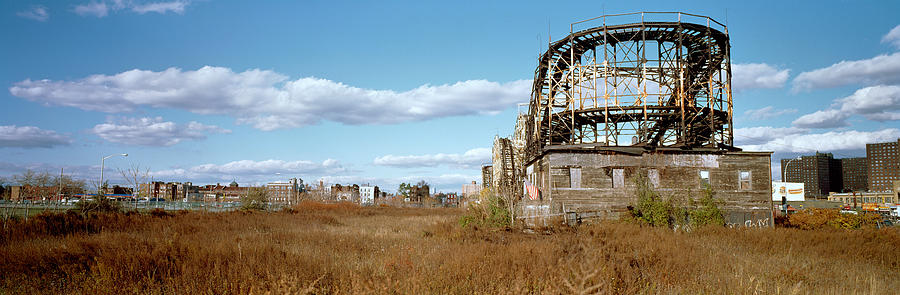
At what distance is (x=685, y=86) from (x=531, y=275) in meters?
25.1

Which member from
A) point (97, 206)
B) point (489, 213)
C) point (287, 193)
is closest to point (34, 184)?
point (97, 206)

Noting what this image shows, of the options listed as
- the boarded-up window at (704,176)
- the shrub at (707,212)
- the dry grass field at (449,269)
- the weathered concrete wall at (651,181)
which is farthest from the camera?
the boarded-up window at (704,176)

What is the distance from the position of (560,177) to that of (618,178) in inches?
112

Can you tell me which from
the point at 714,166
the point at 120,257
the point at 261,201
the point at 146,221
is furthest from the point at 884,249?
the point at 261,201

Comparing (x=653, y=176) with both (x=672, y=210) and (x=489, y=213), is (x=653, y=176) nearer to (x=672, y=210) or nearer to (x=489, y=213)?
(x=672, y=210)

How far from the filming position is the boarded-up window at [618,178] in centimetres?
2430

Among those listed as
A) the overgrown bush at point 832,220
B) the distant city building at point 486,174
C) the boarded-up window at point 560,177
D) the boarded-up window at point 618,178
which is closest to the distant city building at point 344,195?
the distant city building at point 486,174

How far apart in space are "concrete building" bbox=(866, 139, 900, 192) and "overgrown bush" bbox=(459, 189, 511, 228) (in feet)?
724

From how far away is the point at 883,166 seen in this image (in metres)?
194

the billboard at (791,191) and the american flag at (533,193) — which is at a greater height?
the american flag at (533,193)

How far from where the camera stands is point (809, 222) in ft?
83.5

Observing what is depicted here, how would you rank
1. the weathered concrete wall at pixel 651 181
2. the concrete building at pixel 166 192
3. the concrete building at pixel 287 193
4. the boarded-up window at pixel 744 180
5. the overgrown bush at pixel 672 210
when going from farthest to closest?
the concrete building at pixel 166 192
the concrete building at pixel 287 193
the boarded-up window at pixel 744 180
the weathered concrete wall at pixel 651 181
the overgrown bush at pixel 672 210

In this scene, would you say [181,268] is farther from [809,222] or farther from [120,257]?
[809,222]

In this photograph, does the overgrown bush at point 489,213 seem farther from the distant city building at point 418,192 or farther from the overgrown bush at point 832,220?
the distant city building at point 418,192
